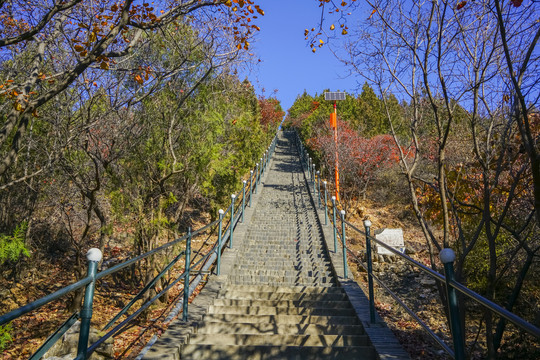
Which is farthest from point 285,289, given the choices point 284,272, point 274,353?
point 274,353

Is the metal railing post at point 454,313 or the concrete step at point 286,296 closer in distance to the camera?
the metal railing post at point 454,313

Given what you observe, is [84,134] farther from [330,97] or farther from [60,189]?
[330,97]

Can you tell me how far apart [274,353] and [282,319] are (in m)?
0.83

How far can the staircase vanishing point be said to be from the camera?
9.87 feet

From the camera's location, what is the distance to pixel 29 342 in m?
6.23

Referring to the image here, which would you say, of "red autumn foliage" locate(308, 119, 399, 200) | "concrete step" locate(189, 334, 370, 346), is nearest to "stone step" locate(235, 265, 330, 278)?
"concrete step" locate(189, 334, 370, 346)

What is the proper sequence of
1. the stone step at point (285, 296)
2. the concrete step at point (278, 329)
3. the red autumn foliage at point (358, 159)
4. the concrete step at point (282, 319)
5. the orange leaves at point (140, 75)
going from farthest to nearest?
the red autumn foliage at point (358, 159)
the orange leaves at point (140, 75)
the stone step at point (285, 296)
the concrete step at point (282, 319)
the concrete step at point (278, 329)

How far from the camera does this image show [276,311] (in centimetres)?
419

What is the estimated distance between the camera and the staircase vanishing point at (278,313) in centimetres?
301

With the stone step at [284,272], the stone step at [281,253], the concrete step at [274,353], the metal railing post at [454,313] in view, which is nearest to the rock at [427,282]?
the stone step at [281,253]

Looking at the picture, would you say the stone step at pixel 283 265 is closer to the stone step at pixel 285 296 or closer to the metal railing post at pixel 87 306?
the stone step at pixel 285 296

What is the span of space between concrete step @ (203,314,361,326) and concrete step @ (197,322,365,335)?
0.18 metres

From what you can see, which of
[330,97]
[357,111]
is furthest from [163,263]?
[357,111]

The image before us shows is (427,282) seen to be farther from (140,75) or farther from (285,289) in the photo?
(140,75)
